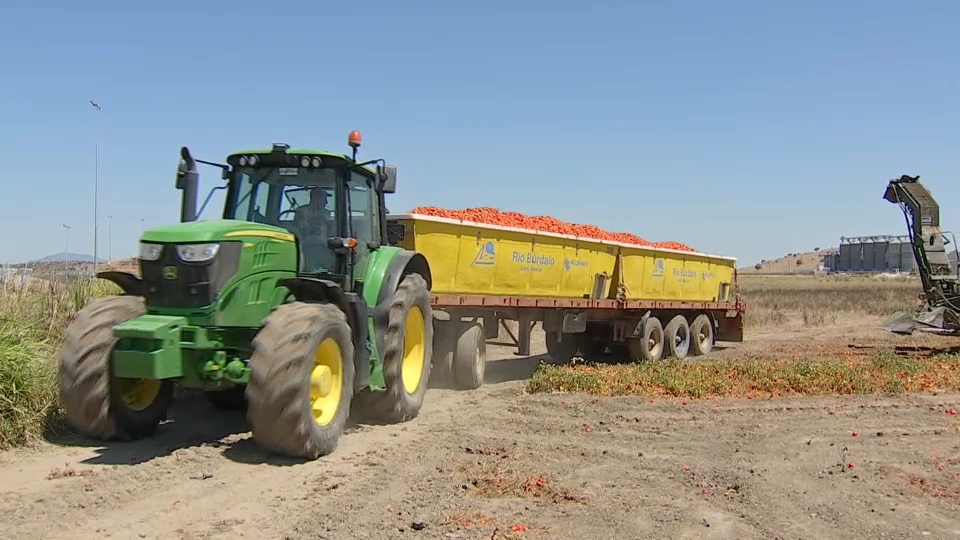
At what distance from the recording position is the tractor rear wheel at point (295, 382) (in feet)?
20.4

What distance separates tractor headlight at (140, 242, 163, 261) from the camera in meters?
6.77

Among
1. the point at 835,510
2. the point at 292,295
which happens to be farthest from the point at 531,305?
the point at 835,510

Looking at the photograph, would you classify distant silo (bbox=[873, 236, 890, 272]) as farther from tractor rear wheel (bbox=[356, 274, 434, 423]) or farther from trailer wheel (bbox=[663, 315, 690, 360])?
tractor rear wheel (bbox=[356, 274, 434, 423])

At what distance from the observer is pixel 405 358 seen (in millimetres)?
9211

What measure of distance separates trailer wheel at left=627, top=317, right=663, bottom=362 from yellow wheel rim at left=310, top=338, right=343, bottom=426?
8873mm

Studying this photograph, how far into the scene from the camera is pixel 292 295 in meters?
7.61

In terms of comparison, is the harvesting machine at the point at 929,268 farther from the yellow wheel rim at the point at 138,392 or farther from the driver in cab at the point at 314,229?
the yellow wheel rim at the point at 138,392

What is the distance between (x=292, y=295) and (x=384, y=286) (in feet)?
3.11

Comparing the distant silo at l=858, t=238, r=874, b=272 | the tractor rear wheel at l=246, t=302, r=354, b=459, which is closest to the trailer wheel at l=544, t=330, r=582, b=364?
the tractor rear wheel at l=246, t=302, r=354, b=459

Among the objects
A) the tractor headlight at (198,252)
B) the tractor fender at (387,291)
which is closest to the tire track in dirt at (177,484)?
the tractor fender at (387,291)

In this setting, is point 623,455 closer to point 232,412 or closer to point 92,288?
point 232,412

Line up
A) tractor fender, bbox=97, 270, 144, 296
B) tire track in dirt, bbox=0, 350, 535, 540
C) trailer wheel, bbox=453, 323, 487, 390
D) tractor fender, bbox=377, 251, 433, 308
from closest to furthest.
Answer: tire track in dirt, bbox=0, 350, 535, 540 < tractor fender, bbox=97, 270, 144, 296 < tractor fender, bbox=377, 251, 433, 308 < trailer wheel, bbox=453, 323, 487, 390

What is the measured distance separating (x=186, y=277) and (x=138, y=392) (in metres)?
1.35

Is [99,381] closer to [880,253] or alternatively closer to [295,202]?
[295,202]
